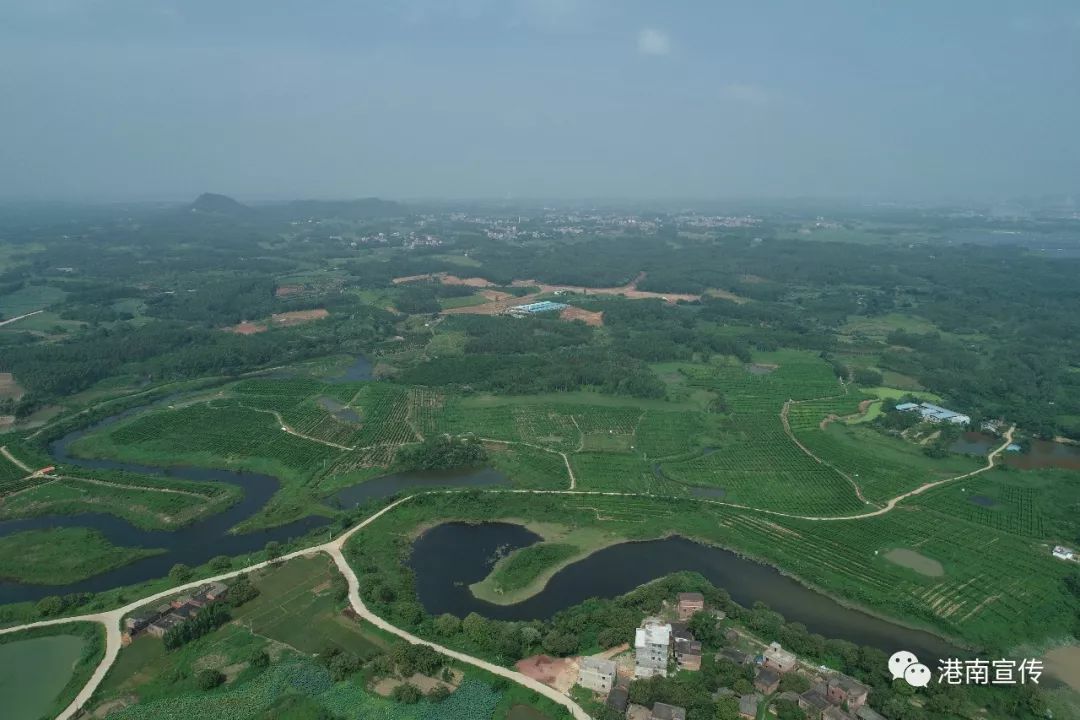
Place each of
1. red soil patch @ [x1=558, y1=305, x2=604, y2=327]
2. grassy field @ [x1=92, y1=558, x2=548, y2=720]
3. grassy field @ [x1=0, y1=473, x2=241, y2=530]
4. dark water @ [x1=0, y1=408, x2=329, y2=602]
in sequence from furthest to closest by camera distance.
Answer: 1. red soil patch @ [x1=558, y1=305, x2=604, y2=327]
2. grassy field @ [x1=0, y1=473, x2=241, y2=530]
3. dark water @ [x1=0, y1=408, x2=329, y2=602]
4. grassy field @ [x1=92, y1=558, x2=548, y2=720]

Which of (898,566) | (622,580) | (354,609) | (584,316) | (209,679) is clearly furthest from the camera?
(584,316)

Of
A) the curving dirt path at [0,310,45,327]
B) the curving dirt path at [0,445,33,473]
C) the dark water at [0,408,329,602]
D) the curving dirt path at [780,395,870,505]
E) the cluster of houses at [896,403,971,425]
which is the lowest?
the dark water at [0,408,329,602]

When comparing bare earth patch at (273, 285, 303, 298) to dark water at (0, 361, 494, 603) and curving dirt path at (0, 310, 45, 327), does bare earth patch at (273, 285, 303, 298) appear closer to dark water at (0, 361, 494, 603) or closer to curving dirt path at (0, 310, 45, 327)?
curving dirt path at (0, 310, 45, 327)

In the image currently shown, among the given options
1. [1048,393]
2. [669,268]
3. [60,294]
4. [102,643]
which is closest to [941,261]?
[669,268]

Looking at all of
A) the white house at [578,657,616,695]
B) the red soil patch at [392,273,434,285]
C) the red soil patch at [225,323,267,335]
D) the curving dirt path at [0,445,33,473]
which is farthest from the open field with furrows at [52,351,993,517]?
the red soil patch at [392,273,434,285]

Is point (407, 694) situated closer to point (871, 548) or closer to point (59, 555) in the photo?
point (59, 555)

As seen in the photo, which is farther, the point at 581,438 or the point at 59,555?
the point at 581,438

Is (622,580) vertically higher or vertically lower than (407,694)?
lower

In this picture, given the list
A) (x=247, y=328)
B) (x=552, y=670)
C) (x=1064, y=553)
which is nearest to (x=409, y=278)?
(x=247, y=328)
